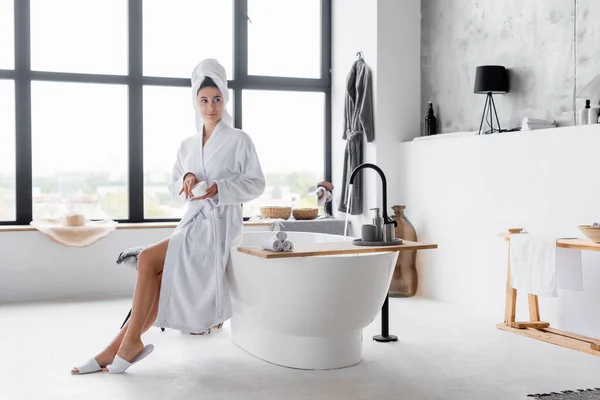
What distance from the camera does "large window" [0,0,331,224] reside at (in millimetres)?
5406

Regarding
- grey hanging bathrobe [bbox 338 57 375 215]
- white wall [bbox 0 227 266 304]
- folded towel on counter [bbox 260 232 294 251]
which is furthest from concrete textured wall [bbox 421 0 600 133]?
white wall [bbox 0 227 266 304]

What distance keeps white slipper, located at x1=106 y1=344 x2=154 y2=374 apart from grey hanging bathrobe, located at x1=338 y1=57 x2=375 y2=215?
8.74 feet

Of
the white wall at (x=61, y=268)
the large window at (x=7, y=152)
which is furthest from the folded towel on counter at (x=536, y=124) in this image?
the large window at (x=7, y=152)

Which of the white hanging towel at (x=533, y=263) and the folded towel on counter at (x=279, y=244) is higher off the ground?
the folded towel on counter at (x=279, y=244)

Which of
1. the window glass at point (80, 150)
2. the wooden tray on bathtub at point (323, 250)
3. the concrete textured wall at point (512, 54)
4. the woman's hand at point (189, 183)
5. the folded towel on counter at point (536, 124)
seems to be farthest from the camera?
the window glass at point (80, 150)

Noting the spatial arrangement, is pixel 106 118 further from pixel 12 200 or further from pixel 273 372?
pixel 273 372

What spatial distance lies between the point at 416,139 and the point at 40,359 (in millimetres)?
3005

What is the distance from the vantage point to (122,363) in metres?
3.12

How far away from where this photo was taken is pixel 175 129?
5793 mm

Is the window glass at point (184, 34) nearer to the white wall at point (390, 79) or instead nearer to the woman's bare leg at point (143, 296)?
the white wall at point (390, 79)

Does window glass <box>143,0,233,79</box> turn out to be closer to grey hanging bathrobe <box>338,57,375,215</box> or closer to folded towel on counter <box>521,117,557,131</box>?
grey hanging bathrobe <box>338,57,375,215</box>

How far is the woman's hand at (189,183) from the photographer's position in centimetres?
332

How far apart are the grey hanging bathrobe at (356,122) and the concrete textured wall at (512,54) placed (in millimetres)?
433

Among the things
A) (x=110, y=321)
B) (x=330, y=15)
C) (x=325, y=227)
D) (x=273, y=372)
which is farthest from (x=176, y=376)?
(x=330, y=15)
